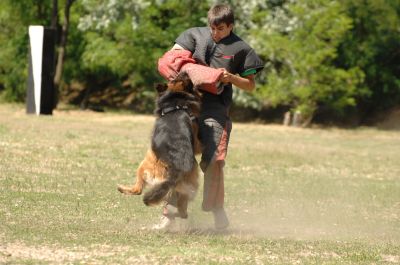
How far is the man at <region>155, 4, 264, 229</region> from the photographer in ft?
26.2

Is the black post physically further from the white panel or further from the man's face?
the man's face

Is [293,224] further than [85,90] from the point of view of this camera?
No

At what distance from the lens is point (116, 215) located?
9062mm

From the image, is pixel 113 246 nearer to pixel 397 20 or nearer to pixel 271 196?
pixel 271 196

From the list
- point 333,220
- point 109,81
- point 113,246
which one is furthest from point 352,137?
point 113,246

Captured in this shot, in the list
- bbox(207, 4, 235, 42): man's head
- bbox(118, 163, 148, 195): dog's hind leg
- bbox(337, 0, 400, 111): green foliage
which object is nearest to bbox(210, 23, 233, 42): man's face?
bbox(207, 4, 235, 42): man's head

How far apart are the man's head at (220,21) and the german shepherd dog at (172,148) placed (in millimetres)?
545

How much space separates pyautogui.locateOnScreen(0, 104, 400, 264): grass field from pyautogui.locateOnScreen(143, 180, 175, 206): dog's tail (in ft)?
1.08

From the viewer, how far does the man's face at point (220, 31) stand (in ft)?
25.9

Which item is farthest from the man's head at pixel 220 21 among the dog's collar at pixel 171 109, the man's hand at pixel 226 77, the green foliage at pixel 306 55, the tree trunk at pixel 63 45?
the tree trunk at pixel 63 45

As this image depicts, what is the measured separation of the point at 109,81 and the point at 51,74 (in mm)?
9662

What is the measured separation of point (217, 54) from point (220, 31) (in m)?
0.22

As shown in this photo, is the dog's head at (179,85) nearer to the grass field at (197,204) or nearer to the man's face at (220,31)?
the man's face at (220,31)

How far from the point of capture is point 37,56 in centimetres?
2264
